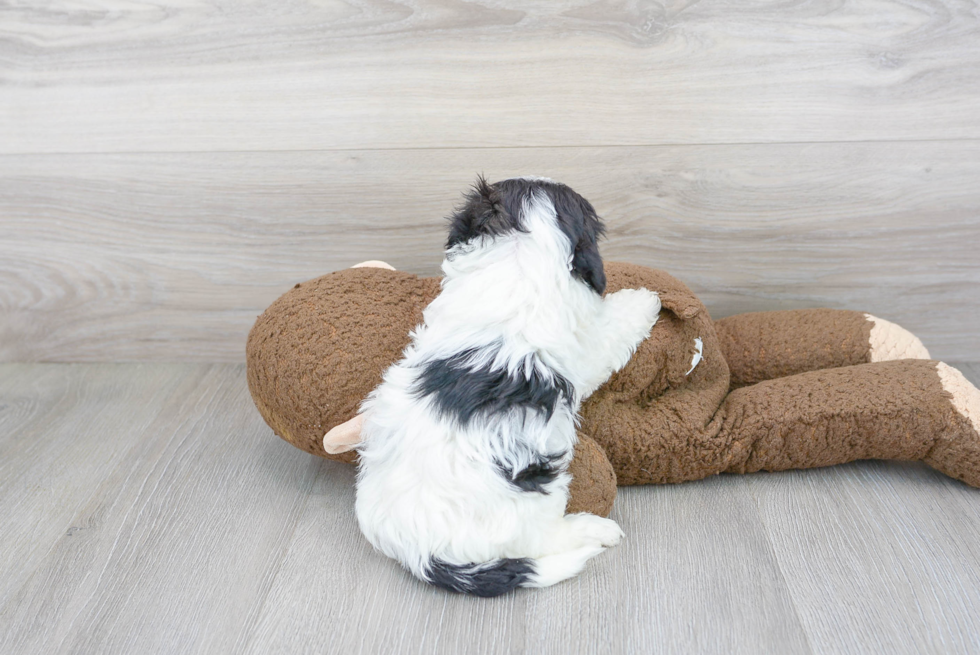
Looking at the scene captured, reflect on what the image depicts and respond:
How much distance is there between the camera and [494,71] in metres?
1.54

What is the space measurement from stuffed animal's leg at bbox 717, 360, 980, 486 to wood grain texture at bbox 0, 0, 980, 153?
541 mm

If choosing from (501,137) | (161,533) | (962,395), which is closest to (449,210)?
(501,137)

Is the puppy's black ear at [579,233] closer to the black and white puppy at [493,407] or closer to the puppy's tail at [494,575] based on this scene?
the black and white puppy at [493,407]

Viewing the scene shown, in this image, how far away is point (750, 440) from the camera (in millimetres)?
1298

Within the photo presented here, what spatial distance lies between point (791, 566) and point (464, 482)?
509 mm

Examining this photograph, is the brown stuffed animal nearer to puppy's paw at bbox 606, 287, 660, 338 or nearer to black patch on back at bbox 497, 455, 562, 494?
puppy's paw at bbox 606, 287, 660, 338

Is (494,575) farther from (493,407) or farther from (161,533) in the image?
(161,533)

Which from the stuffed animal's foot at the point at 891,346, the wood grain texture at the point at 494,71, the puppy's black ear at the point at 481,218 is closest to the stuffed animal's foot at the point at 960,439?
the stuffed animal's foot at the point at 891,346

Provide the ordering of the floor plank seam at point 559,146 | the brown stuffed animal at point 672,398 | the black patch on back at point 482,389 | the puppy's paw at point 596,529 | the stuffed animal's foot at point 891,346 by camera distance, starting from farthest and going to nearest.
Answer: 1. the floor plank seam at point 559,146
2. the stuffed animal's foot at point 891,346
3. the brown stuffed animal at point 672,398
4. the puppy's paw at point 596,529
5. the black patch on back at point 482,389

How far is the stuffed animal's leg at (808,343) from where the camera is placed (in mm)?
1459

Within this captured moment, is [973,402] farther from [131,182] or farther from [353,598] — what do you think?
[131,182]

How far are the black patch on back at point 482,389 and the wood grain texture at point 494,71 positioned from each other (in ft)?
2.30

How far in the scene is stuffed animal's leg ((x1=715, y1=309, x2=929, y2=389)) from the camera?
57.4 inches

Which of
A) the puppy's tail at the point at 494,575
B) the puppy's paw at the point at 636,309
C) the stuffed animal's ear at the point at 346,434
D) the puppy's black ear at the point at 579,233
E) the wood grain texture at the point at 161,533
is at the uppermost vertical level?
the puppy's black ear at the point at 579,233
